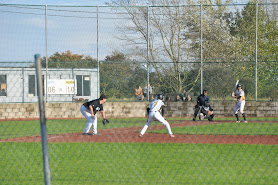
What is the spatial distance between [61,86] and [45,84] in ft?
3.04

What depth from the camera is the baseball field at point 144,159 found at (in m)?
7.93

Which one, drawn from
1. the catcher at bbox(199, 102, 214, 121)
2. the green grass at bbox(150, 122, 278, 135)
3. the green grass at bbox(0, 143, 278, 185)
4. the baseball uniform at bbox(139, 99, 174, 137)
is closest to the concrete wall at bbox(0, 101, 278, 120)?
the catcher at bbox(199, 102, 214, 121)

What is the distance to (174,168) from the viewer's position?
892cm

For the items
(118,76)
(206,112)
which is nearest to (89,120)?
(206,112)

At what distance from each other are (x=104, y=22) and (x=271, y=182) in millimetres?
18431

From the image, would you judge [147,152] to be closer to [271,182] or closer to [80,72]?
[271,182]

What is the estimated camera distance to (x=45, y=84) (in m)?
23.4

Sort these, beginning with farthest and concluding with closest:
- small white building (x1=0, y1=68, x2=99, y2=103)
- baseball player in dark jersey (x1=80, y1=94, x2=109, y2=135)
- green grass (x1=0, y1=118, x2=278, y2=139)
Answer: small white building (x1=0, y1=68, x2=99, y2=103)
green grass (x1=0, y1=118, x2=278, y2=139)
baseball player in dark jersey (x1=80, y1=94, x2=109, y2=135)

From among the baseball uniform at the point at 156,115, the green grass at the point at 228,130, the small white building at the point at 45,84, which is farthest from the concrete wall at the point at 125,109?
the baseball uniform at the point at 156,115

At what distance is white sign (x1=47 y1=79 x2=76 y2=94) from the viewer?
23609 millimetres

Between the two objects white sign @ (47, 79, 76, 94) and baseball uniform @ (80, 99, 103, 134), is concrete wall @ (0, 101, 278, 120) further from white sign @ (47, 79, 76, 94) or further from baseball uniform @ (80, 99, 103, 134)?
baseball uniform @ (80, 99, 103, 134)

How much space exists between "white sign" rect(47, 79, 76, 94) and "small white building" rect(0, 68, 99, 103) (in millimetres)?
114

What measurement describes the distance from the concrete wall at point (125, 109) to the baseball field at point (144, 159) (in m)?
8.13

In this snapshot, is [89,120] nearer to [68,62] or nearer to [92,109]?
[92,109]
